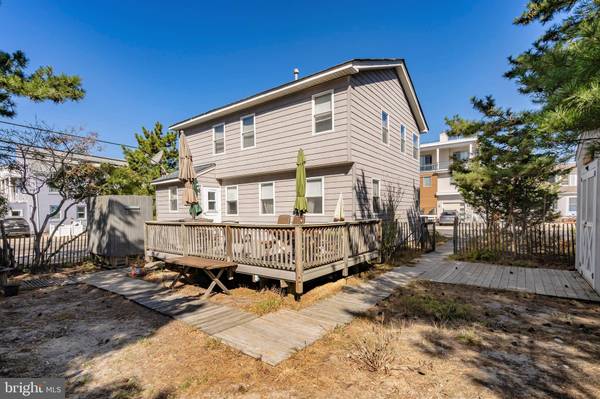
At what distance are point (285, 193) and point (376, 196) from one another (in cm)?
362

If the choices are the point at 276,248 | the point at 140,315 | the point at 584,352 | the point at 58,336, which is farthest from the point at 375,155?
the point at 58,336

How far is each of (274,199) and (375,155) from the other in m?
4.37

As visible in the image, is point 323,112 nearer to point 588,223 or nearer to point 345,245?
point 345,245

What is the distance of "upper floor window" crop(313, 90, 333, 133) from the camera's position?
9422 mm

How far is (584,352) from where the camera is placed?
3.40m

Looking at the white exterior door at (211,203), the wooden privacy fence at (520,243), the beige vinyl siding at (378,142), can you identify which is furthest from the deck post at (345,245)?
the white exterior door at (211,203)

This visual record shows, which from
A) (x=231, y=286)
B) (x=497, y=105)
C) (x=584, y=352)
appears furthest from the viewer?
(x=497, y=105)

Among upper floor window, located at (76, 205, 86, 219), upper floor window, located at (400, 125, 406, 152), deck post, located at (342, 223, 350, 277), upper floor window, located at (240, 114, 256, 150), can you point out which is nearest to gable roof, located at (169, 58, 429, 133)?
upper floor window, located at (240, 114, 256, 150)

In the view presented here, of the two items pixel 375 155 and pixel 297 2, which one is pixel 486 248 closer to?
pixel 375 155

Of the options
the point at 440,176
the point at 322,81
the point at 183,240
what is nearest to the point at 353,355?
the point at 183,240

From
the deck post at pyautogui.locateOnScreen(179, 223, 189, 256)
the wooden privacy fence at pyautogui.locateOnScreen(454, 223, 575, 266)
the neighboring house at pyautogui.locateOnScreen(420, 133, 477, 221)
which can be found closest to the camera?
the deck post at pyautogui.locateOnScreen(179, 223, 189, 256)

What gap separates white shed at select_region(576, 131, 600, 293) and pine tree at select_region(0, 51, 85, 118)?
12.1 metres

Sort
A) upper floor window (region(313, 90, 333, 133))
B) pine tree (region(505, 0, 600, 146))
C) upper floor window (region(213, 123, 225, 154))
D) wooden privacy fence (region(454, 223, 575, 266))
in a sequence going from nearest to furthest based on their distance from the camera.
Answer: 1. pine tree (region(505, 0, 600, 146))
2. wooden privacy fence (region(454, 223, 575, 266))
3. upper floor window (region(313, 90, 333, 133))
4. upper floor window (region(213, 123, 225, 154))

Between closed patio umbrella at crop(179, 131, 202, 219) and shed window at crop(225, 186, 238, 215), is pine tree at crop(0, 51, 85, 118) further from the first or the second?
shed window at crop(225, 186, 238, 215)
